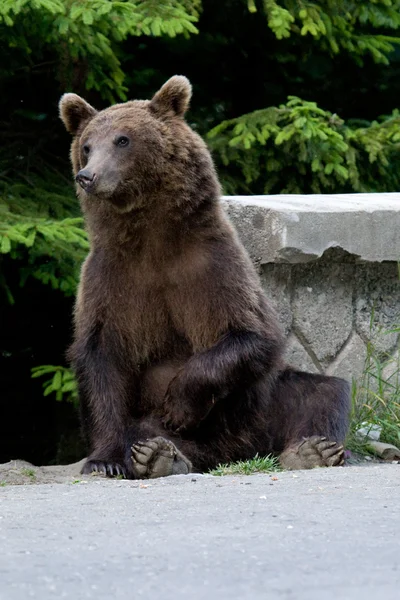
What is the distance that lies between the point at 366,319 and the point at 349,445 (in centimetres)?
88

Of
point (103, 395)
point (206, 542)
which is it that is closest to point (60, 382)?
point (103, 395)

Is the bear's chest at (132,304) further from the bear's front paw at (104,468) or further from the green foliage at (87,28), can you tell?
the green foliage at (87,28)

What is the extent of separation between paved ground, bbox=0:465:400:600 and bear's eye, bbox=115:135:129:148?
176cm

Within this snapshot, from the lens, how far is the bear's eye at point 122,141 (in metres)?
5.58

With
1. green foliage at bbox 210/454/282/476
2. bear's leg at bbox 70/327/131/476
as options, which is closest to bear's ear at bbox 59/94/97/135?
bear's leg at bbox 70/327/131/476

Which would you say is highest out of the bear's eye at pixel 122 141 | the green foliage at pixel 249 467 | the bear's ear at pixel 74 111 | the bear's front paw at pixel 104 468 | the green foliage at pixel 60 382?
the bear's ear at pixel 74 111

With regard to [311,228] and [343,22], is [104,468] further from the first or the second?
[343,22]

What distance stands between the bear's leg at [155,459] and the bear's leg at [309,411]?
23.3 inches

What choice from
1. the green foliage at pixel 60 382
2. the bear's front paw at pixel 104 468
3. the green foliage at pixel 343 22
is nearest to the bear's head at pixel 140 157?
the bear's front paw at pixel 104 468

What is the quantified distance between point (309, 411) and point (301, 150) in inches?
106

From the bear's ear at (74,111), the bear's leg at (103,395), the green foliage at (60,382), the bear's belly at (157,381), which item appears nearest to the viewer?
the bear's leg at (103,395)

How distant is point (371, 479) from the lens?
182 inches

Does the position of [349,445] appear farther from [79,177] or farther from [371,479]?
[79,177]

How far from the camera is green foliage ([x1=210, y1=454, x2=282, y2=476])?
17.1 ft
